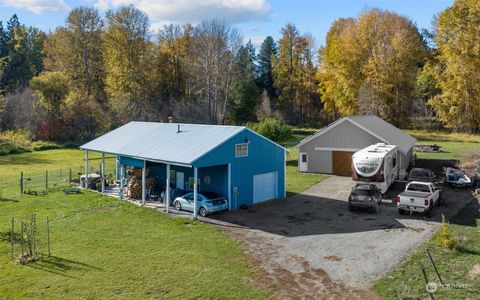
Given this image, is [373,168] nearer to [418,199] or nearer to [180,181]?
[418,199]

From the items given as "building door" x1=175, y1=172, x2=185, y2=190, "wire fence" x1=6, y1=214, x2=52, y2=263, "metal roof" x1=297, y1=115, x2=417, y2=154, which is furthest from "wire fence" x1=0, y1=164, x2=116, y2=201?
"metal roof" x1=297, y1=115, x2=417, y2=154

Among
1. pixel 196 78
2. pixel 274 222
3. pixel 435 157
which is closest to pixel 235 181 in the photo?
pixel 274 222

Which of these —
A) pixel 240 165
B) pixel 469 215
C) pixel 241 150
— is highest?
pixel 241 150

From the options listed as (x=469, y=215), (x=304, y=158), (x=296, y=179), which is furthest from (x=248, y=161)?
(x=304, y=158)

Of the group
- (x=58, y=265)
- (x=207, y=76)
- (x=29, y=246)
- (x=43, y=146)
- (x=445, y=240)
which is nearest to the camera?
(x=58, y=265)

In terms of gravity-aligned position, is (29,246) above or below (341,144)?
below

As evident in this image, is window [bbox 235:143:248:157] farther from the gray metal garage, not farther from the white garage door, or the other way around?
the gray metal garage

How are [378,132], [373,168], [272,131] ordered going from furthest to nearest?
1. [272,131]
2. [378,132]
3. [373,168]
